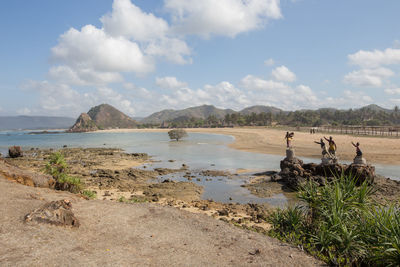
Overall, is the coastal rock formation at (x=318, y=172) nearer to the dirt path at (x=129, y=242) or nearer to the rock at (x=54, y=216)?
the dirt path at (x=129, y=242)

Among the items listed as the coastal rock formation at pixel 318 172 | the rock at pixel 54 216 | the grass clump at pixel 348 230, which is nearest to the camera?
the grass clump at pixel 348 230

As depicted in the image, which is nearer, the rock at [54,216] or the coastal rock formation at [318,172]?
the rock at [54,216]

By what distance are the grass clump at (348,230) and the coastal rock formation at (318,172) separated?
775 cm

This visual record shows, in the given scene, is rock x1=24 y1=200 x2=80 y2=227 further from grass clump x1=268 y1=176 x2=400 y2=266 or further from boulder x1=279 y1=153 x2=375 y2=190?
boulder x1=279 y1=153 x2=375 y2=190

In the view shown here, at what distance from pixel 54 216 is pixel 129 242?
86.5 inches

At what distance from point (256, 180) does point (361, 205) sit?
12109 millimetres

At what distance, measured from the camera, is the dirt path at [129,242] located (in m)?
5.34

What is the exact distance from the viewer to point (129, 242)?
21.0ft

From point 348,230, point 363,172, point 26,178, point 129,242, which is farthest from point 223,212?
point 363,172

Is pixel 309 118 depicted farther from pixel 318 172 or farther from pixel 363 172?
pixel 363 172

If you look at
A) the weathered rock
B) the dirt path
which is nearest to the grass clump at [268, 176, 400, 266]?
the dirt path

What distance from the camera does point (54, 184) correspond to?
12.3 meters

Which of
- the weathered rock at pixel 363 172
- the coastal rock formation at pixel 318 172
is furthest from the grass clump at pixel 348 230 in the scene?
the weathered rock at pixel 363 172

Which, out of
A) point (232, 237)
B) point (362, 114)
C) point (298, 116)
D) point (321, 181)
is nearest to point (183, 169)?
point (321, 181)
